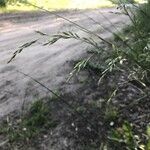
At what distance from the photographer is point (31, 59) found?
27.2 ft

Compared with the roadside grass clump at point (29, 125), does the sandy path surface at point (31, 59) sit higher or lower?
lower

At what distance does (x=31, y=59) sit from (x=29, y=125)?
3338mm

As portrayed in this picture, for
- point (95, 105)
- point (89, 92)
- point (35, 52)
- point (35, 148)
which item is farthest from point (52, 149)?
point (35, 52)

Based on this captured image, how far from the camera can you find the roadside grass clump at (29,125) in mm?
4887

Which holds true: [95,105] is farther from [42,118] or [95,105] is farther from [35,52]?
[35,52]

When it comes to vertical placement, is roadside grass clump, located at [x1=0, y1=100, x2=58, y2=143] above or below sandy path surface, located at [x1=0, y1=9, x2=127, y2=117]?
above

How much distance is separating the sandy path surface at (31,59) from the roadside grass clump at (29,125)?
257 mm

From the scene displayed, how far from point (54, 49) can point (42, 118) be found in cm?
432

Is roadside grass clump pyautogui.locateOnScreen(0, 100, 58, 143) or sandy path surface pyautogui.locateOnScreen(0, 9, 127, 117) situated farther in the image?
sandy path surface pyautogui.locateOnScreen(0, 9, 127, 117)

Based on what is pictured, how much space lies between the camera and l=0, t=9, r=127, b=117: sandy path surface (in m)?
5.95

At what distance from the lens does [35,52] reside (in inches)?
354

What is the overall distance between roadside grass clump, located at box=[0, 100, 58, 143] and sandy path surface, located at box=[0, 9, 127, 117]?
257 millimetres

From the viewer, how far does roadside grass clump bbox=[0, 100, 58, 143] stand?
16.0 ft

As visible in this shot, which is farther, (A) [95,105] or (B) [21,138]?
(A) [95,105]
